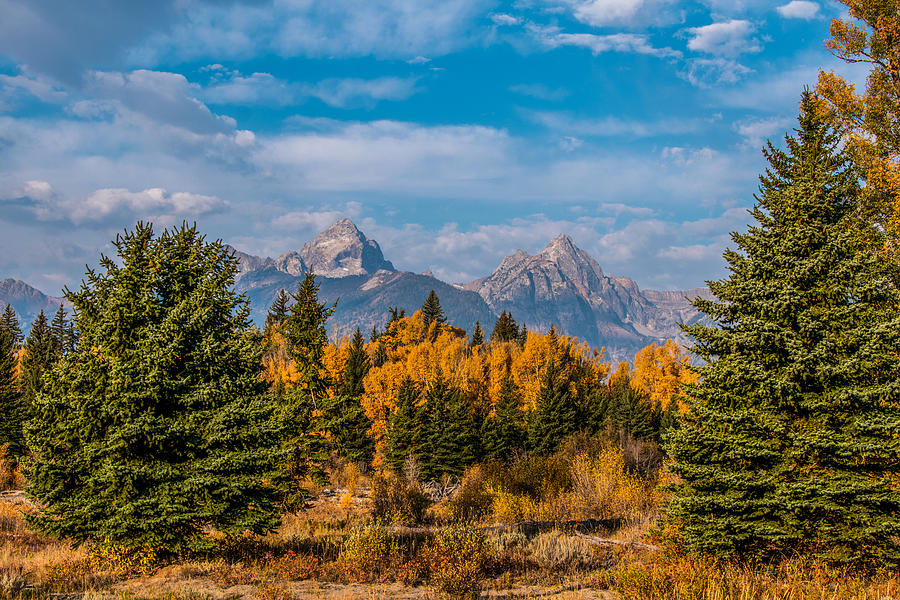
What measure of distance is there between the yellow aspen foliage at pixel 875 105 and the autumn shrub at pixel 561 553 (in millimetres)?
11409

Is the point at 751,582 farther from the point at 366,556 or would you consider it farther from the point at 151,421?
the point at 151,421

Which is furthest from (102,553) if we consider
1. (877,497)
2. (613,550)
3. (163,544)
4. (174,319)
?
(877,497)

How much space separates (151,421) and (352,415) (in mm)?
18823

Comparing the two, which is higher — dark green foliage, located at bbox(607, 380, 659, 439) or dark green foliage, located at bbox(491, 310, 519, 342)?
dark green foliage, located at bbox(491, 310, 519, 342)

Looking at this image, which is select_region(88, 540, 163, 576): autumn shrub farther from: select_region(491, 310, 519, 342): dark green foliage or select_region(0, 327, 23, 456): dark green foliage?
select_region(491, 310, 519, 342): dark green foliage

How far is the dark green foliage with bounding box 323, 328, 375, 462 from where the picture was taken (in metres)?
29.2

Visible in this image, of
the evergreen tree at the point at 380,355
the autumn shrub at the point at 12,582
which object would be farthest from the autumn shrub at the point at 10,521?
the evergreen tree at the point at 380,355

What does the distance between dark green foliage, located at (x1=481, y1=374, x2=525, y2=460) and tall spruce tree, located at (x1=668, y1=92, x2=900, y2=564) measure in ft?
119

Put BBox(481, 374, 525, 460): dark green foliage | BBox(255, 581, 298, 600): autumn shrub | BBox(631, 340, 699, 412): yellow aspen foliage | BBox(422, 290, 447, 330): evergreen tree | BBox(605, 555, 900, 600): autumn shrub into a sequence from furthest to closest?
1. BBox(422, 290, 447, 330): evergreen tree
2. BBox(631, 340, 699, 412): yellow aspen foliage
3. BBox(481, 374, 525, 460): dark green foliage
4. BBox(255, 581, 298, 600): autumn shrub
5. BBox(605, 555, 900, 600): autumn shrub

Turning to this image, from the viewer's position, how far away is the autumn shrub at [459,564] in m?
9.10

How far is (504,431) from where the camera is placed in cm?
5025

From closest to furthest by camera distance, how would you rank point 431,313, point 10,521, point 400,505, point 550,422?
point 10,521, point 400,505, point 550,422, point 431,313

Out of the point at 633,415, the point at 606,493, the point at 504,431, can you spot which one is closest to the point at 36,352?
the point at 504,431

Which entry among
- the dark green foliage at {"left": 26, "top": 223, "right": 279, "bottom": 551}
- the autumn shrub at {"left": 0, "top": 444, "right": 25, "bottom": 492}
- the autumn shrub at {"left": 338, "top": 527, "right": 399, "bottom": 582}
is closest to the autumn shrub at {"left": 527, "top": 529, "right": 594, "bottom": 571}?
the autumn shrub at {"left": 338, "top": 527, "right": 399, "bottom": 582}
